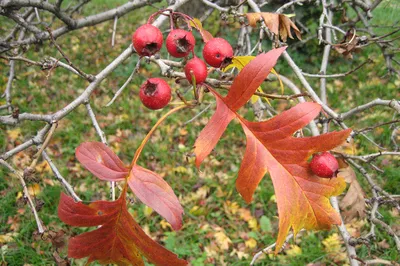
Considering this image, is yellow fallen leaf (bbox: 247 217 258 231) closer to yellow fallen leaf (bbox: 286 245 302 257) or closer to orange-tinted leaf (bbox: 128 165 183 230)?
yellow fallen leaf (bbox: 286 245 302 257)

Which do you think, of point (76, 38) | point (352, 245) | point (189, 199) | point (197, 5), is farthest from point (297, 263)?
point (76, 38)

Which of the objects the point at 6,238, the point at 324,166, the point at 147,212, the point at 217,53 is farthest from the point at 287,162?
the point at 6,238

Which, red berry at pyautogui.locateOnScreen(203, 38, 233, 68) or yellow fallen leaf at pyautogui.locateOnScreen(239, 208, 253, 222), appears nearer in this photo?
red berry at pyautogui.locateOnScreen(203, 38, 233, 68)

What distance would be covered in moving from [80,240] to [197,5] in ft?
13.4

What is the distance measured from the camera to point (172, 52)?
2.89ft

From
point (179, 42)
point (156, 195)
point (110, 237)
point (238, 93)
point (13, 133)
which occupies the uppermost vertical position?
point (179, 42)

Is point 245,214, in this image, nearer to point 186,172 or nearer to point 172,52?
point 186,172

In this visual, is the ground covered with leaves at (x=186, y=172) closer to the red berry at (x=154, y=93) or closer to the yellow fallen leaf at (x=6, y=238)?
Result: the yellow fallen leaf at (x=6, y=238)

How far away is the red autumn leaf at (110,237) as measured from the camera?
900 millimetres

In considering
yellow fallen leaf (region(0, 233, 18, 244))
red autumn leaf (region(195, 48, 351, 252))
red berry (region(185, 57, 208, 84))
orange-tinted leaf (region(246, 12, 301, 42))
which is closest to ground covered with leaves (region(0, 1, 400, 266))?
yellow fallen leaf (region(0, 233, 18, 244))

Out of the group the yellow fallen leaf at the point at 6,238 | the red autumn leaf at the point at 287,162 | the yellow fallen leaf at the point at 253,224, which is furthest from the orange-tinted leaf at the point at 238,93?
the yellow fallen leaf at the point at 6,238

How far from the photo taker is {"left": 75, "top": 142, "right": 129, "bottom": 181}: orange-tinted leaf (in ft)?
2.88

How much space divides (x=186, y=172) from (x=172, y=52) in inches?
105

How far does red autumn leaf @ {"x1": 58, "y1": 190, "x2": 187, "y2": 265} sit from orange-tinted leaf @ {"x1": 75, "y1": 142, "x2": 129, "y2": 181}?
6 centimetres
